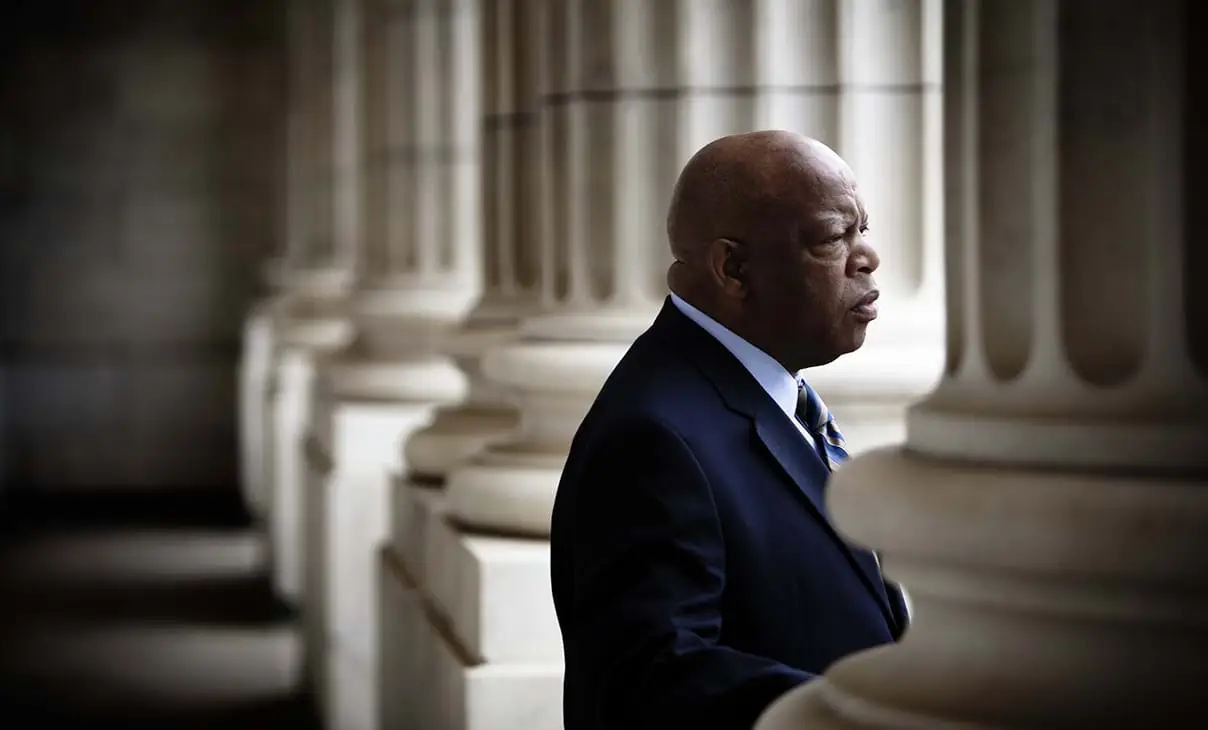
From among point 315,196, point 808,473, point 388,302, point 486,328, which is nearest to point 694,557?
point 808,473

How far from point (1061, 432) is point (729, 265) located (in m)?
0.94

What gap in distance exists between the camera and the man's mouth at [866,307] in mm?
3760

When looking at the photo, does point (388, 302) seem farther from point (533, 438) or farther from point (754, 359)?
point (754, 359)

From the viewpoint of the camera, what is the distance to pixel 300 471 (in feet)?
46.5

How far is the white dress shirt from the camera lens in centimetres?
381

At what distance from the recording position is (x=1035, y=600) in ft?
9.47

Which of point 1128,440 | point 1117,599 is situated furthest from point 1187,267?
point 1117,599

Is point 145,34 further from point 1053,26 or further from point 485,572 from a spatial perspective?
point 1053,26

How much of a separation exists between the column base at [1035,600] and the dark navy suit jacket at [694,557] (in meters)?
0.26

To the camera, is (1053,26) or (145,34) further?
(145,34)

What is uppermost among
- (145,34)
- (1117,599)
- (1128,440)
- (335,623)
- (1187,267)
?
(145,34)

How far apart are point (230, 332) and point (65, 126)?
3.33 meters

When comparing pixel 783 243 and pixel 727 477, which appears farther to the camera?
pixel 783 243

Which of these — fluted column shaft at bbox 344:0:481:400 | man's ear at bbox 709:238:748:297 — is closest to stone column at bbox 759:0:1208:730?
man's ear at bbox 709:238:748:297
